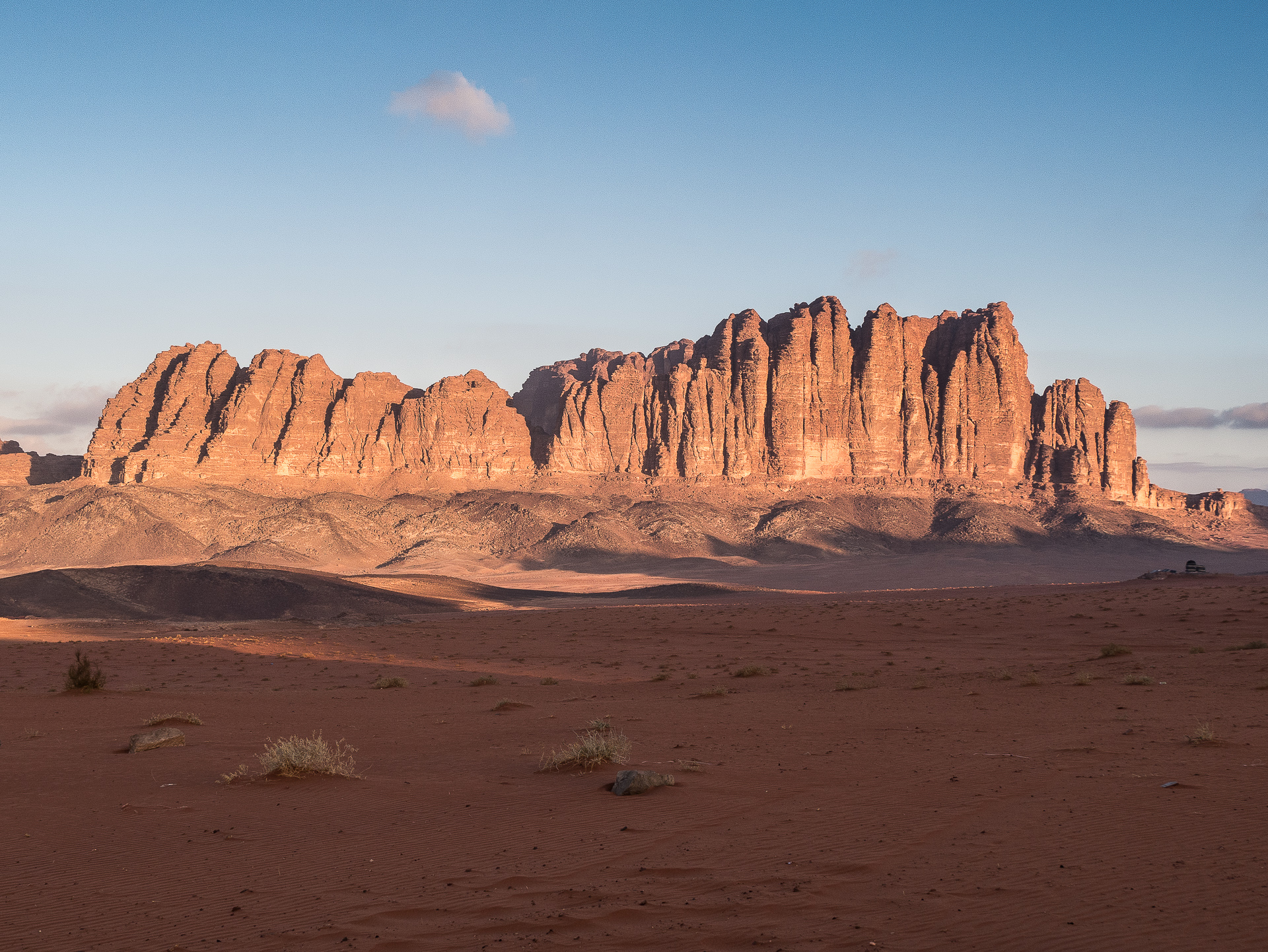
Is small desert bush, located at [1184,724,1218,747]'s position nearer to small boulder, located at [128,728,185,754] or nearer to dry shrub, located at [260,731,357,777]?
dry shrub, located at [260,731,357,777]

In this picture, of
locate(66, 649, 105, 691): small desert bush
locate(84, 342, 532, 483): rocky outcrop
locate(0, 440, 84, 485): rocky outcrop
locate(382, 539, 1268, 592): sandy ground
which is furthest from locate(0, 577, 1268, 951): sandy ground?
locate(0, 440, 84, 485): rocky outcrop

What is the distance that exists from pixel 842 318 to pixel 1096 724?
138 metres

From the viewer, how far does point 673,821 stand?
9.46 metres

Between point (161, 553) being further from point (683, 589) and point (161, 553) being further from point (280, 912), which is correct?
point (280, 912)

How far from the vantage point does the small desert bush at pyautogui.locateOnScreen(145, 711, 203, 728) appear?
1650 cm

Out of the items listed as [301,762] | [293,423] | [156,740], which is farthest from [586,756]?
[293,423]

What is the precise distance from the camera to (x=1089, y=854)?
7.85 m

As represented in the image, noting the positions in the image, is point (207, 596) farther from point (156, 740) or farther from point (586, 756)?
point (586, 756)

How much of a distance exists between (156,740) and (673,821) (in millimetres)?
8689

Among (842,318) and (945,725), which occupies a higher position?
(842,318)

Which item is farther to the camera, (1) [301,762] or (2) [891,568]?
(2) [891,568]

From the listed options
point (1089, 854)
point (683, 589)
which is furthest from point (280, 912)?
point (683, 589)

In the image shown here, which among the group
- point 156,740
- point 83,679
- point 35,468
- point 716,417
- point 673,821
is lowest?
point 83,679

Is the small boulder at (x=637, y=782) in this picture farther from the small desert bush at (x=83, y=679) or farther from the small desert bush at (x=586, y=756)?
the small desert bush at (x=83, y=679)
